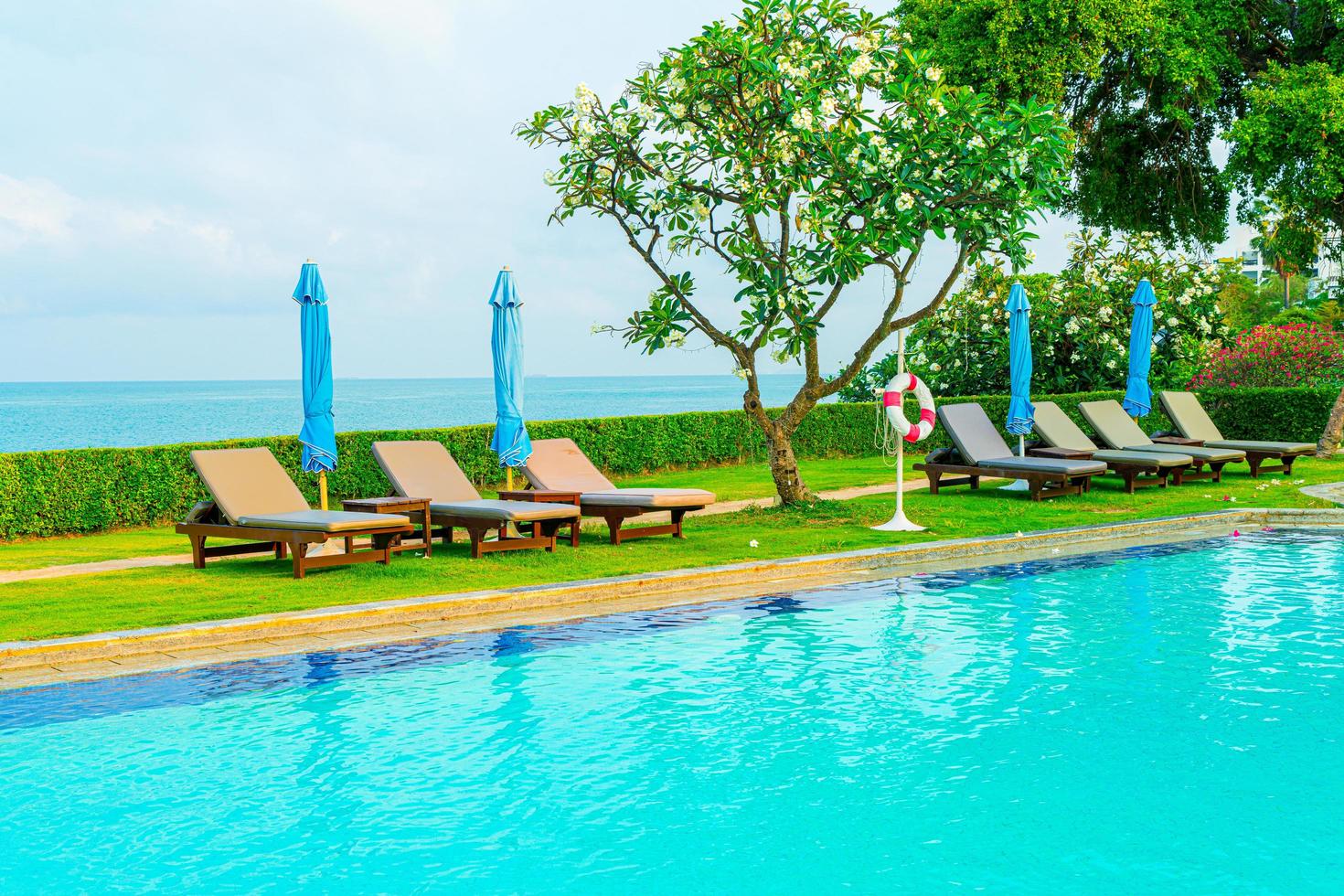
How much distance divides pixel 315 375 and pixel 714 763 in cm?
752

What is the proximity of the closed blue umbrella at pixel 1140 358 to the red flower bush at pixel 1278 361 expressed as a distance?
701cm

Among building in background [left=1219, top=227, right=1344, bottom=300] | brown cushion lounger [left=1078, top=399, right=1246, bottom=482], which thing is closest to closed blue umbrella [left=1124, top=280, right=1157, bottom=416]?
brown cushion lounger [left=1078, top=399, right=1246, bottom=482]

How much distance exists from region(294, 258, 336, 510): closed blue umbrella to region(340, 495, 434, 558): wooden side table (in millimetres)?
501

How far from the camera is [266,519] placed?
10.8m

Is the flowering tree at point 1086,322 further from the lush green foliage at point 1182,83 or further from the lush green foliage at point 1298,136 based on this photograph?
the lush green foliage at point 1298,136

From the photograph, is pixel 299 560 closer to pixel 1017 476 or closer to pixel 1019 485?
pixel 1017 476

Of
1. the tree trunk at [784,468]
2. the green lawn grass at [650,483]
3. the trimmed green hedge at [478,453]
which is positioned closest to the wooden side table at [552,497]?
the tree trunk at [784,468]

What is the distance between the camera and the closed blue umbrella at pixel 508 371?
13406 millimetres

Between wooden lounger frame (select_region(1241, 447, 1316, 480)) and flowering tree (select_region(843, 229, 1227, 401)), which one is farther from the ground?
flowering tree (select_region(843, 229, 1227, 401))

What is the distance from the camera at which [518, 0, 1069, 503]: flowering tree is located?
42.0 feet

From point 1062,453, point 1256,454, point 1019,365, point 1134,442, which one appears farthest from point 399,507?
point 1256,454

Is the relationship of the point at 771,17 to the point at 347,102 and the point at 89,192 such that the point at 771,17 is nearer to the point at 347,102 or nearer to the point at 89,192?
the point at 347,102

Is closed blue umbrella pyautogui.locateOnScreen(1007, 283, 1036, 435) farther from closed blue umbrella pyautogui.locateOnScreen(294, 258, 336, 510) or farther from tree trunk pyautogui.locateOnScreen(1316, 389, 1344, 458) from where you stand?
closed blue umbrella pyautogui.locateOnScreen(294, 258, 336, 510)

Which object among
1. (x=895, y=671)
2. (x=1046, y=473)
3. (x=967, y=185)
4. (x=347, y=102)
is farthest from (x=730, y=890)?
(x=347, y=102)
